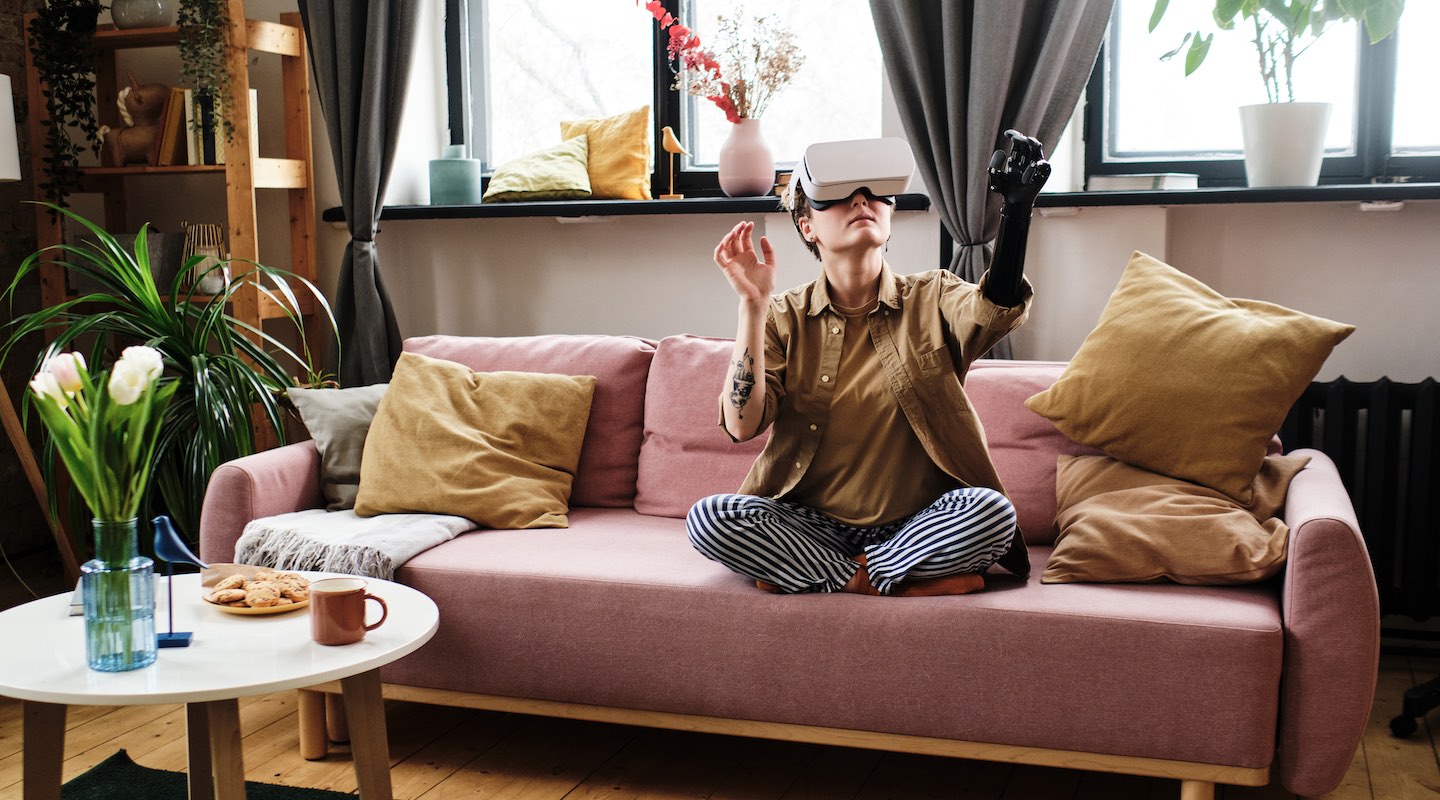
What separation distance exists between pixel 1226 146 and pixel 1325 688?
166 centimetres

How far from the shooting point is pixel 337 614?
1.68m

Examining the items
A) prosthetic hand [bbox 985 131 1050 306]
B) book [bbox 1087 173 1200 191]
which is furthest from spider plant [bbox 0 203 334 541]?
book [bbox 1087 173 1200 191]

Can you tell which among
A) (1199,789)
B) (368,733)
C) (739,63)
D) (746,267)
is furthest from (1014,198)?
(739,63)

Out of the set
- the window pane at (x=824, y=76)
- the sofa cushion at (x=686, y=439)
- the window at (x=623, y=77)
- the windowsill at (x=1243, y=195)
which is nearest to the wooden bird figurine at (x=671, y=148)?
the window at (x=623, y=77)

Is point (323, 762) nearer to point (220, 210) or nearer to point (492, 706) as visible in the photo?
point (492, 706)

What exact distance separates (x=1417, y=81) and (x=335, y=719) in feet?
9.07

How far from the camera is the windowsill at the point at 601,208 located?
10.4 ft

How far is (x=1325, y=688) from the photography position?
6.05 ft

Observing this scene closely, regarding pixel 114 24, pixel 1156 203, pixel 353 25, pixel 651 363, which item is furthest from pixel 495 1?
pixel 1156 203

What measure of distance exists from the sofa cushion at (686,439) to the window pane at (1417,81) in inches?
66.0

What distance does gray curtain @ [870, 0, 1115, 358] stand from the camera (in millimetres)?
2826

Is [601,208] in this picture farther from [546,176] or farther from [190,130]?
[190,130]

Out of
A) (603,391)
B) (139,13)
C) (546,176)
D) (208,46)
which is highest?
(139,13)

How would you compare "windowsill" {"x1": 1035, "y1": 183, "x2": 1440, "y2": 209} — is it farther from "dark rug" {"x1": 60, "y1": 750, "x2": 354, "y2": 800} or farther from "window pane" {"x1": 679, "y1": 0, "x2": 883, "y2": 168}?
"dark rug" {"x1": 60, "y1": 750, "x2": 354, "y2": 800}
